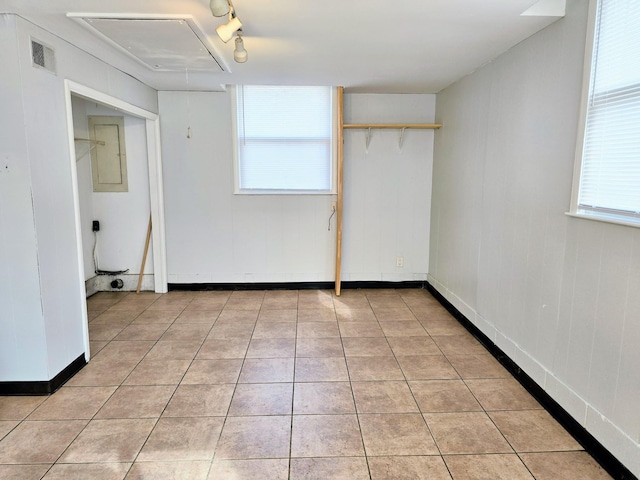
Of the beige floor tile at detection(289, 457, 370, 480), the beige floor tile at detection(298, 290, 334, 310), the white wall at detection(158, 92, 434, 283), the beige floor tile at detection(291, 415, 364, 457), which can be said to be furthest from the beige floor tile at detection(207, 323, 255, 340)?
the beige floor tile at detection(289, 457, 370, 480)

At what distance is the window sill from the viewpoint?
67.4 inches

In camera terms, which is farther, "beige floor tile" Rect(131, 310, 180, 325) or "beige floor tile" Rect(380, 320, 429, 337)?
"beige floor tile" Rect(131, 310, 180, 325)

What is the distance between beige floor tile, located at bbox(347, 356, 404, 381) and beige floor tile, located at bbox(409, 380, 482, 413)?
166mm

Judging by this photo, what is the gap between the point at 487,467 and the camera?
182 centimetres

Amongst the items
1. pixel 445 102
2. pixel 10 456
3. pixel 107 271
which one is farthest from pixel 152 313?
pixel 445 102

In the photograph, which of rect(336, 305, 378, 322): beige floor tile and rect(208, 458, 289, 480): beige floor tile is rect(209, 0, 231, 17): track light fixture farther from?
rect(336, 305, 378, 322): beige floor tile

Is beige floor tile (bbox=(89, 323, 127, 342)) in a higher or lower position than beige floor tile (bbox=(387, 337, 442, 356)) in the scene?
lower

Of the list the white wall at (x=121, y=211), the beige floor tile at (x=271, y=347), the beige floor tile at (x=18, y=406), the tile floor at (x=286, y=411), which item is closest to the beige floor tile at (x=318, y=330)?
the tile floor at (x=286, y=411)

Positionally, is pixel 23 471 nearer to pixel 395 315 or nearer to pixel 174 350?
pixel 174 350

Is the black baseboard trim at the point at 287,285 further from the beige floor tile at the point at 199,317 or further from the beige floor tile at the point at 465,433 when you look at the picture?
the beige floor tile at the point at 465,433

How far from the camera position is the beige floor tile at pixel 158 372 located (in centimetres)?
261

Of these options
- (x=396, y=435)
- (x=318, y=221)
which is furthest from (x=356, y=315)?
(x=396, y=435)

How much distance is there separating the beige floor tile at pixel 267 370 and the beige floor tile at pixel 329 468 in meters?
0.77

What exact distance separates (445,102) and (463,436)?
3287 millimetres
